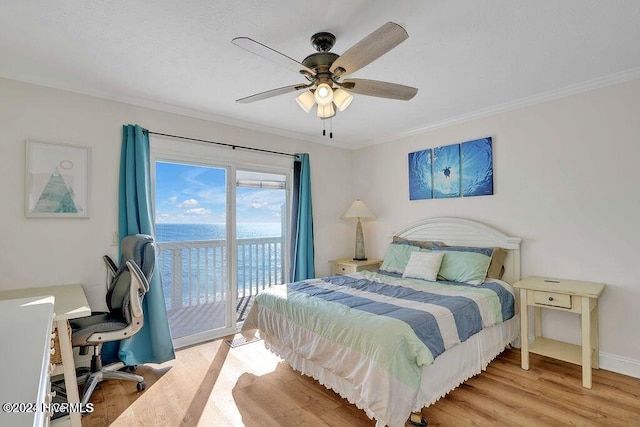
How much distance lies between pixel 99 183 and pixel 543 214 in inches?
163

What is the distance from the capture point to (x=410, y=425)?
196cm

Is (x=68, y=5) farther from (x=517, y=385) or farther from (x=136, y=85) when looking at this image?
(x=517, y=385)

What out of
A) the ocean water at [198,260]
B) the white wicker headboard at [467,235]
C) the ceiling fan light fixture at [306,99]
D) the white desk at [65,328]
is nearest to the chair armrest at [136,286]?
the white desk at [65,328]

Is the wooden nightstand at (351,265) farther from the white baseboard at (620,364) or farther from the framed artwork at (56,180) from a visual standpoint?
the framed artwork at (56,180)

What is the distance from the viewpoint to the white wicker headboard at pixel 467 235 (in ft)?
10.4

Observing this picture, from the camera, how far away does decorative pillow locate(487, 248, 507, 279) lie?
122 inches

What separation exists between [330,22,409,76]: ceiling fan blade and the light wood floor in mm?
2204

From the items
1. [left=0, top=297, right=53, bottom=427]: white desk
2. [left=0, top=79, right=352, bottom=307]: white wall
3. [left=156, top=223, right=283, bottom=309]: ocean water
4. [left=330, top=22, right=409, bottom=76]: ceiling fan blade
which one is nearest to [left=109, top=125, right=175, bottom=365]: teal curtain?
[left=0, top=79, right=352, bottom=307]: white wall

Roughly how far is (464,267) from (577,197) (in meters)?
1.16

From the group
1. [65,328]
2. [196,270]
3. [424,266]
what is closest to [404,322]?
[424,266]

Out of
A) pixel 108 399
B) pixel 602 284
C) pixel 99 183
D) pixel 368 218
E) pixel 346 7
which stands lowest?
pixel 108 399

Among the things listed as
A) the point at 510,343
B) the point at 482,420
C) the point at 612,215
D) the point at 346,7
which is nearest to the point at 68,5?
the point at 346,7

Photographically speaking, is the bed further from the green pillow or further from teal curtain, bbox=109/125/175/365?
teal curtain, bbox=109/125/175/365

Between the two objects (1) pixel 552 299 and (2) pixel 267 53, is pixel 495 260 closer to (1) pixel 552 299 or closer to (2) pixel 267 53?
(1) pixel 552 299
